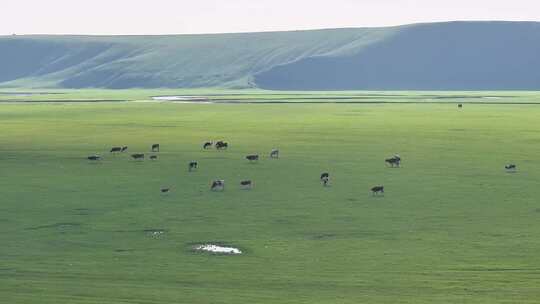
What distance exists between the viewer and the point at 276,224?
40.9 meters

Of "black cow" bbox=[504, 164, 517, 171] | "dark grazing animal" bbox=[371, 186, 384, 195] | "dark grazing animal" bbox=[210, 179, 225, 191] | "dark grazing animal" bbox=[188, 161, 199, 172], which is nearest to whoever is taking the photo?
"dark grazing animal" bbox=[371, 186, 384, 195]

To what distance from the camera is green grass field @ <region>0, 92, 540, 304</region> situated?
30.8m

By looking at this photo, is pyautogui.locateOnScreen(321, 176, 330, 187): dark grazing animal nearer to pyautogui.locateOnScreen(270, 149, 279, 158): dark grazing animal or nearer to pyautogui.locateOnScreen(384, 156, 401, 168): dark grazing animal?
pyautogui.locateOnScreen(384, 156, 401, 168): dark grazing animal

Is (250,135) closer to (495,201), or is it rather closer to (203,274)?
(495,201)

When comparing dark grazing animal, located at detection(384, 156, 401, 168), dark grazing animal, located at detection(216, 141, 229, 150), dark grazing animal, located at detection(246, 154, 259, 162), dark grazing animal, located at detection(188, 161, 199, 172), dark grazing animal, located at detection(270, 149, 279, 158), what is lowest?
dark grazing animal, located at detection(188, 161, 199, 172)

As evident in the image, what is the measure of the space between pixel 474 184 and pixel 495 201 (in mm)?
5658

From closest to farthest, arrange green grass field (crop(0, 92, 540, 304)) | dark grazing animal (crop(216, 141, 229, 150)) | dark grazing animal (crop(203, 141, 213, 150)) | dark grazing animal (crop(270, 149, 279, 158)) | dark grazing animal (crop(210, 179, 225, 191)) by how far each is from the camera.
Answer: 1. green grass field (crop(0, 92, 540, 304))
2. dark grazing animal (crop(210, 179, 225, 191))
3. dark grazing animal (crop(270, 149, 279, 158))
4. dark grazing animal (crop(216, 141, 229, 150))
5. dark grazing animal (crop(203, 141, 213, 150))

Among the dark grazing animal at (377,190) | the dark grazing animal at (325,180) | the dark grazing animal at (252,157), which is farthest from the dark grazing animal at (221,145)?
the dark grazing animal at (377,190)

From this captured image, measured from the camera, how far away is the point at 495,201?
46000 millimetres

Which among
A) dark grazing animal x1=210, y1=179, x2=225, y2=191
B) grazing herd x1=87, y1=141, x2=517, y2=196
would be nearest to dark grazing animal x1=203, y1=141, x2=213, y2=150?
grazing herd x1=87, y1=141, x2=517, y2=196

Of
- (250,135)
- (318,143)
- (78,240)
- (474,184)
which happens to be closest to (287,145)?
(318,143)

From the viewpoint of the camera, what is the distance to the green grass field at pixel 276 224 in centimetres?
3083

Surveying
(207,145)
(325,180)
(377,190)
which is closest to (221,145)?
(207,145)

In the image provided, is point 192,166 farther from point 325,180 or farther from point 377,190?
point 377,190
